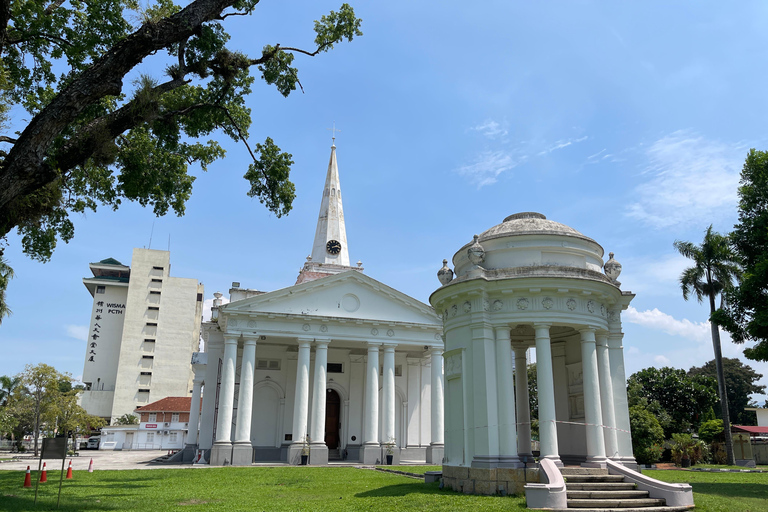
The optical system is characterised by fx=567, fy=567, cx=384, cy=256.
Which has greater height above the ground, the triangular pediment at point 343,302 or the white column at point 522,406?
the triangular pediment at point 343,302

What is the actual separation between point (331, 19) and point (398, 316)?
22298 mm

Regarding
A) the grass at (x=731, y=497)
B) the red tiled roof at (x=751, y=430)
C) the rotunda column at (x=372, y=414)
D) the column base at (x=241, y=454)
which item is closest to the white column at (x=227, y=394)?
the column base at (x=241, y=454)

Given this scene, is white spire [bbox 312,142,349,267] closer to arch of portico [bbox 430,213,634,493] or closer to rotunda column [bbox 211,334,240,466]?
rotunda column [bbox 211,334,240,466]

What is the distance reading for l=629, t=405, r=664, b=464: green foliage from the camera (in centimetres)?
3184

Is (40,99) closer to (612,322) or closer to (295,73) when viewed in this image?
(295,73)

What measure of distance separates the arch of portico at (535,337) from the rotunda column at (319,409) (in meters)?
17.1

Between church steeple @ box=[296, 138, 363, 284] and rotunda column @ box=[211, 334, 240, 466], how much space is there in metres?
9.85

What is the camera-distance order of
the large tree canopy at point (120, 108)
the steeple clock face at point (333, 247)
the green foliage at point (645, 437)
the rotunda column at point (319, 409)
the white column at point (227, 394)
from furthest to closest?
1. the steeple clock face at point (333, 247)
2. the green foliage at point (645, 437)
3. the rotunda column at point (319, 409)
4. the white column at point (227, 394)
5. the large tree canopy at point (120, 108)

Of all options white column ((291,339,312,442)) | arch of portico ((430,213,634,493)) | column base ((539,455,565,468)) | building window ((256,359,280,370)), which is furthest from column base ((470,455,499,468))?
building window ((256,359,280,370))

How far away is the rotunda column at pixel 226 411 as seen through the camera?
28.2 meters

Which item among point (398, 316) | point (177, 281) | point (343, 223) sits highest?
point (177, 281)

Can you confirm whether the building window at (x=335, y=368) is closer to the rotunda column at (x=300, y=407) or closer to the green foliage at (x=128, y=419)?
the rotunda column at (x=300, y=407)

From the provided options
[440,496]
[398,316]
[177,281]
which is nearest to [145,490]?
[440,496]

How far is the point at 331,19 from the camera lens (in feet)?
41.0
